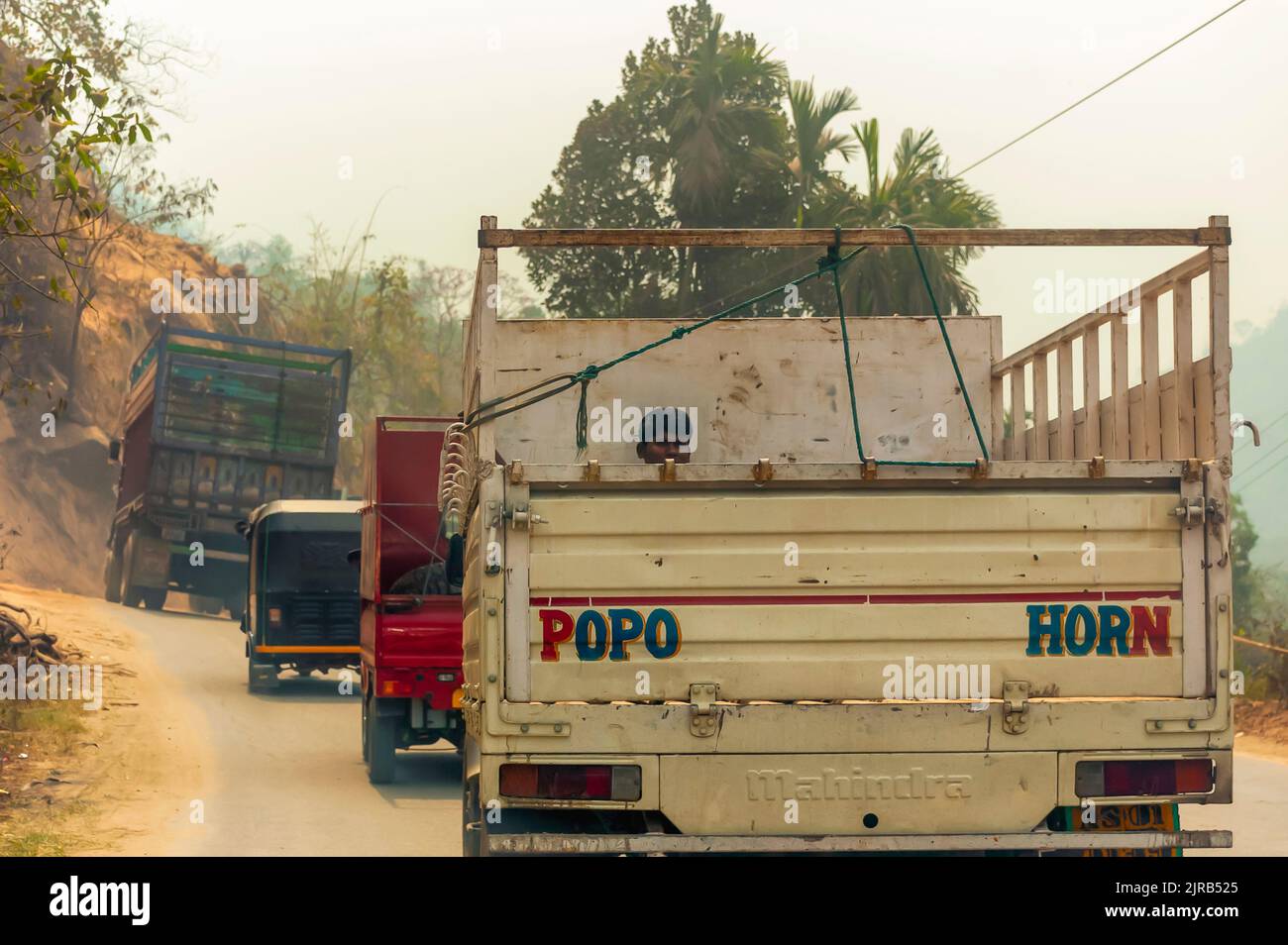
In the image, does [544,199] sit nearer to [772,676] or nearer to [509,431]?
[509,431]

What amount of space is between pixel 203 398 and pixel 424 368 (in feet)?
111

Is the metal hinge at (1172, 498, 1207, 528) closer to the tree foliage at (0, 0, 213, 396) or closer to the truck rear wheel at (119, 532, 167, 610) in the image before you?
the tree foliage at (0, 0, 213, 396)

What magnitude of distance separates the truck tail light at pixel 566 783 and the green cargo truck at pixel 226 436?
19.8 metres

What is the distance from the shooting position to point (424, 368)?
193 feet

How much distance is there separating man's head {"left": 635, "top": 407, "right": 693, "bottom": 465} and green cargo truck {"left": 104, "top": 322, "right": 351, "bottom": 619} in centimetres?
1629

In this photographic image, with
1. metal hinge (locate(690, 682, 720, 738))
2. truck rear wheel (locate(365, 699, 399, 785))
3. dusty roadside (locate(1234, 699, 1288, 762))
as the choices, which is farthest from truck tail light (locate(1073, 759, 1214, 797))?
dusty roadside (locate(1234, 699, 1288, 762))

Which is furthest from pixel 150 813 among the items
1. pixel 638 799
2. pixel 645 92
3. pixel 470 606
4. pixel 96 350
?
pixel 96 350

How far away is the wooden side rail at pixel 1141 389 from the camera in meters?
6.25

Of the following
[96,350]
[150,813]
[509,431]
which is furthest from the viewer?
[96,350]

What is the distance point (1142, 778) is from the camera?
5984 mm

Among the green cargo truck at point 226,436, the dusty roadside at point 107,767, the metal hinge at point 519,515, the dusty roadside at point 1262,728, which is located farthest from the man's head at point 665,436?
the green cargo truck at point 226,436

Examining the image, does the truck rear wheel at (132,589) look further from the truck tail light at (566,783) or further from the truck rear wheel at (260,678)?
the truck tail light at (566,783)

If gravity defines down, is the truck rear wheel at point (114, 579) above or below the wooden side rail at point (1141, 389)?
below

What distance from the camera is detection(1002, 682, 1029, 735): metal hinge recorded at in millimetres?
5922
